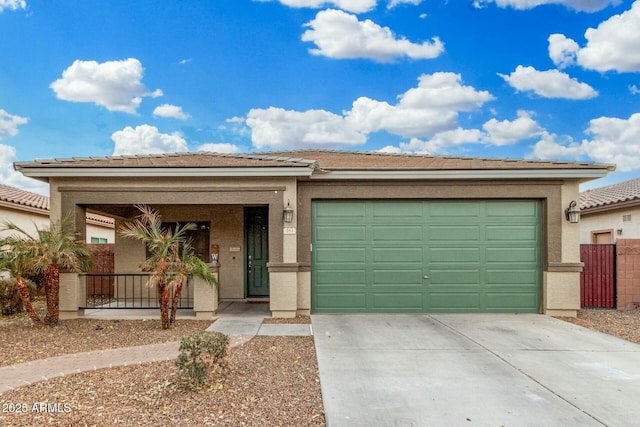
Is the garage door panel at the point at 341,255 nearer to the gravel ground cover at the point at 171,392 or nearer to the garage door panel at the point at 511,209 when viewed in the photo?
the gravel ground cover at the point at 171,392

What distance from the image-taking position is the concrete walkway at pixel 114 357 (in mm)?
5102

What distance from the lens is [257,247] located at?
11406 mm

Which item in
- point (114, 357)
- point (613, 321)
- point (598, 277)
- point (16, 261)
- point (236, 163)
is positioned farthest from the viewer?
point (598, 277)

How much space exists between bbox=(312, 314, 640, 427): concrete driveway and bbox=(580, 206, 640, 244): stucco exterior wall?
598cm

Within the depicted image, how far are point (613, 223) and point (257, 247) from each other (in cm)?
1086

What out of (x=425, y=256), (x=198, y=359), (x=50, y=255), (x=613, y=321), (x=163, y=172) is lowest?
(x=613, y=321)

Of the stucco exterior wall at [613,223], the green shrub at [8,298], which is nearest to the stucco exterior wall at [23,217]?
the green shrub at [8,298]

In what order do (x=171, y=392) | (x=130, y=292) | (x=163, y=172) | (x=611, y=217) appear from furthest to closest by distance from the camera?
1. (x=611, y=217)
2. (x=130, y=292)
3. (x=163, y=172)
4. (x=171, y=392)

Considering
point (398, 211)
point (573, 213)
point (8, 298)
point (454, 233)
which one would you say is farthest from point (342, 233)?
point (8, 298)

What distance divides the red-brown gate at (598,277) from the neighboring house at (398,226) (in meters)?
1.83

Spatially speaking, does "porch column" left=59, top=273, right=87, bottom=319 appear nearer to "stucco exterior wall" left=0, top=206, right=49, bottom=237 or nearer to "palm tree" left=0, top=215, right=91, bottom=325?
"palm tree" left=0, top=215, right=91, bottom=325

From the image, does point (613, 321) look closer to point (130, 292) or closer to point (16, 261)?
point (130, 292)

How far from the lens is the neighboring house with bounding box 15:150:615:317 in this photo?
8.77 metres

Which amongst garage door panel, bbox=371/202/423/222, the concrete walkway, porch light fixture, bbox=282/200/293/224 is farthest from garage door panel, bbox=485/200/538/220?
the concrete walkway
